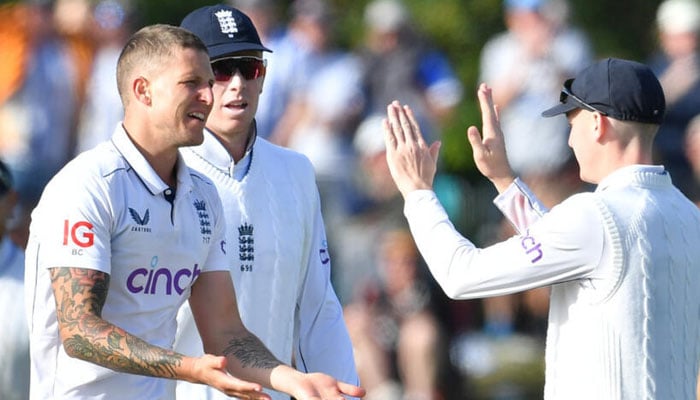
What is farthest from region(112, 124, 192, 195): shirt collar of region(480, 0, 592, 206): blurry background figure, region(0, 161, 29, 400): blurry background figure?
region(480, 0, 592, 206): blurry background figure

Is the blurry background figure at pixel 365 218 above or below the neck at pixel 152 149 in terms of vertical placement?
above

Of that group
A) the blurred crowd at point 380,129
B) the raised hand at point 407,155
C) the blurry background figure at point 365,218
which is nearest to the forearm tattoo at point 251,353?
the raised hand at point 407,155

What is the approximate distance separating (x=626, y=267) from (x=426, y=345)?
17.6ft

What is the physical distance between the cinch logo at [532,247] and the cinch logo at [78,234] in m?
1.47

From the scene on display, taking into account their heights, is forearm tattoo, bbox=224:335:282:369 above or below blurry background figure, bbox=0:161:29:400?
below

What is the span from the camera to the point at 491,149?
534 cm

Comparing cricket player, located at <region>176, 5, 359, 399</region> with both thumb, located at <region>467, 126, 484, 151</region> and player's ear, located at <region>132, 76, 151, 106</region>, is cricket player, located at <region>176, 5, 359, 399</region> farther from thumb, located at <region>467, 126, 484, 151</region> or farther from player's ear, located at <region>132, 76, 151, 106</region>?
player's ear, located at <region>132, 76, 151, 106</region>

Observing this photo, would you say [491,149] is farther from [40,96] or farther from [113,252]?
[40,96]

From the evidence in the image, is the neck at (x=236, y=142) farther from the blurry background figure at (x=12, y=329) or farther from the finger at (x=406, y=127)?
the blurry background figure at (x=12, y=329)

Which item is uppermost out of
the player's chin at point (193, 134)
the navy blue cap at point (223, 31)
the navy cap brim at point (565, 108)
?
the navy blue cap at point (223, 31)

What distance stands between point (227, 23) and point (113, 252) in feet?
4.91

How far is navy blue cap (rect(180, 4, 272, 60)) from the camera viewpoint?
551 cm

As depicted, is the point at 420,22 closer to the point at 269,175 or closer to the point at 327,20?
the point at 327,20

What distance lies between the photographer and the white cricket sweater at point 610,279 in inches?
184
